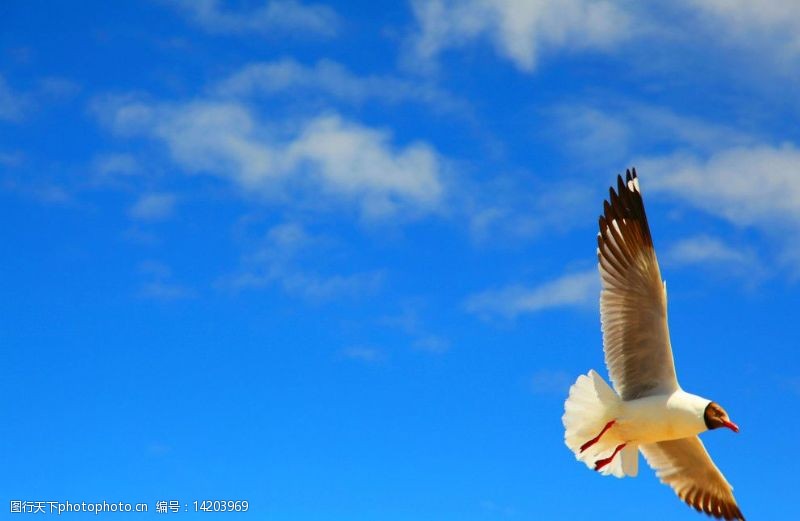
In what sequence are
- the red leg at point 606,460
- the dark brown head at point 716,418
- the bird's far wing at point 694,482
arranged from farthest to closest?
the bird's far wing at point 694,482 < the red leg at point 606,460 < the dark brown head at point 716,418

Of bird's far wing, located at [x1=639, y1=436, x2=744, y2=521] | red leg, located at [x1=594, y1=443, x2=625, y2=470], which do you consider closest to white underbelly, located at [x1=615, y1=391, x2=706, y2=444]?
red leg, located at [x1=594, y1=443, x2=625, y2=470]

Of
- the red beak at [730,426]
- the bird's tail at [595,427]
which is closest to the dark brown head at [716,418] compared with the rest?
the red beak at [730,426]

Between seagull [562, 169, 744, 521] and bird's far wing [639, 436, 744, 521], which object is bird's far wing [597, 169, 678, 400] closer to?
seagull [562, 169, 744, 521]

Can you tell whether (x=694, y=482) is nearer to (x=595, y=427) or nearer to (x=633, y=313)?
(x=595, y=427)

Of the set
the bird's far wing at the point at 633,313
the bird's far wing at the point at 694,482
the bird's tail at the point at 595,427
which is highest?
the bird's far wing at the point at 633,313

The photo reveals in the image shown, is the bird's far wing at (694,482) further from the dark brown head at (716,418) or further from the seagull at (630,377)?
the dark brown head at (716,418)

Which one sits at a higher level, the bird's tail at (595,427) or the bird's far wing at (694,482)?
the bird's tail at (595,427)

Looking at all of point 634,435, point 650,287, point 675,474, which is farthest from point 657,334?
point 675,474

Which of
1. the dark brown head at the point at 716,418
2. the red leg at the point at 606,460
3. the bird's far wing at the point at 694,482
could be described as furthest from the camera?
the bird's far wing at the point at 694,482

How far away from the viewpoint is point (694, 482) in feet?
35.3

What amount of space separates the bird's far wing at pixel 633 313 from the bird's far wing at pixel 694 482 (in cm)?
115

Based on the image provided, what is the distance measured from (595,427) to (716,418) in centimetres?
119

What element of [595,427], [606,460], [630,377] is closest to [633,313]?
[630,377]

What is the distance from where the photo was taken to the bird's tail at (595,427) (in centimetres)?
986
